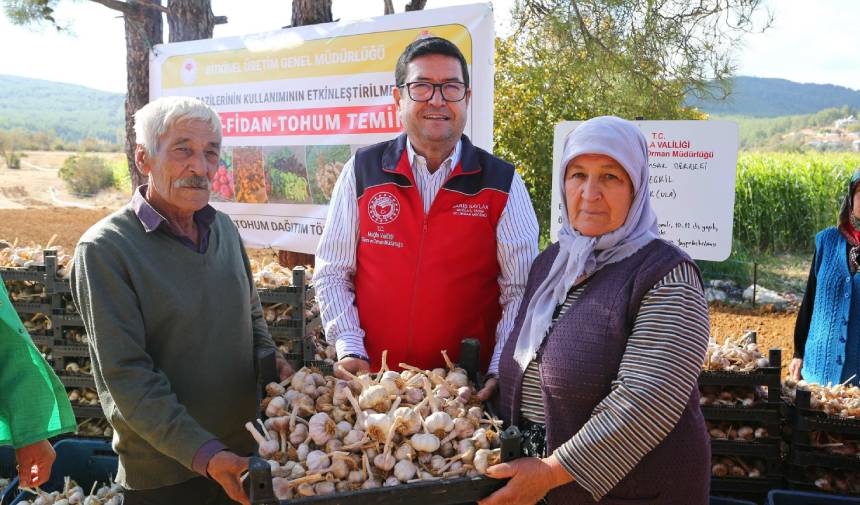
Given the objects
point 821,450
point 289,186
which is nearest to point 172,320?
point 821,450

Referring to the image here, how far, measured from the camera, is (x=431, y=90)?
217 centimetres

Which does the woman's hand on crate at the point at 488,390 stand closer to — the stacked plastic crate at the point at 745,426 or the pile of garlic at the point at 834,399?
the stacked plastic crate at the point at 745,426

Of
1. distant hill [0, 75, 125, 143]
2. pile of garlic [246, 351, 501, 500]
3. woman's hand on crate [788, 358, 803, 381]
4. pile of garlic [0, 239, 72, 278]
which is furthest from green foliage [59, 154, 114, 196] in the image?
distant hill [0, 75, 125, 143]

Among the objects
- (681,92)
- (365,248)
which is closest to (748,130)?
(681,92)

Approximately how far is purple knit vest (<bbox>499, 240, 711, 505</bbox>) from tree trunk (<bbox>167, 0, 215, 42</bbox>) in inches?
190

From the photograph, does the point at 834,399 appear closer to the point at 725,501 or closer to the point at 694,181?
the point at 725,501

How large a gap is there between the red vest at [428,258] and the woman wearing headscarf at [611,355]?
46cm

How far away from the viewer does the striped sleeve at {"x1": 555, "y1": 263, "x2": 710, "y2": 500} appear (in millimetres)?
1503

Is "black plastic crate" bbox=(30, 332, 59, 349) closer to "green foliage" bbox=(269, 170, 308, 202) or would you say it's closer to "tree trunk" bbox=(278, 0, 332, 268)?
"green foliage" bbox=(269, 170, 308, 202)

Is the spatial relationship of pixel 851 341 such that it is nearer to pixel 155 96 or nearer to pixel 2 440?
pixel 2 440

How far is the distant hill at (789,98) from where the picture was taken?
73812 mm

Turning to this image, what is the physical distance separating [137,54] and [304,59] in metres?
1.73

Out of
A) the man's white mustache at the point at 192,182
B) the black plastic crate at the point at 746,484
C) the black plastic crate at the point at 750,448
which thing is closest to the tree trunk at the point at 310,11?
the man's white mustache at the point at 192,182

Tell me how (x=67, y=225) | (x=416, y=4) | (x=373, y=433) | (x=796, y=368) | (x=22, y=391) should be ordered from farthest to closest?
(x=67, y=225), (x=416, y=4), (x=796, y=368), (x=22, y=391), (x=373, y=433)
